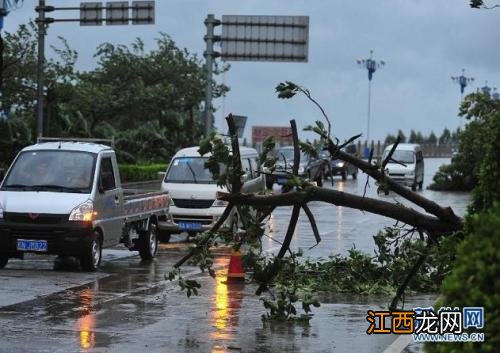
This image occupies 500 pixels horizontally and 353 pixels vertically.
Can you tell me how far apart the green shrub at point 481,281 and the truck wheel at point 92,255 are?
423 inches

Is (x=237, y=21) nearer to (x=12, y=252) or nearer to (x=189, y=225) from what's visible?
(x=189, y=225)

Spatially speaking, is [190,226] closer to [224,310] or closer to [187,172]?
[187,172]

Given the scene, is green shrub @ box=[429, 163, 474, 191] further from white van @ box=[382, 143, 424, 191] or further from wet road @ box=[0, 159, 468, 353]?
wet road @ box=[0, 159, 468, 353]

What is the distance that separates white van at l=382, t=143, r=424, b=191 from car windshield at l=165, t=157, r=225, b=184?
2596 cm

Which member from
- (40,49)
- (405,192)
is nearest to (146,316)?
(405,192)

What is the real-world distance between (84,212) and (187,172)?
726 centimetres

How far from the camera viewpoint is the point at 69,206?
47.8 feet

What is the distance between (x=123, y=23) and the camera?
97.7ft

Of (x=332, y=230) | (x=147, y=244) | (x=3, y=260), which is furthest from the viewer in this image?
(x=332, y=230)

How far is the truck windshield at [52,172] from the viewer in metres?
15.2

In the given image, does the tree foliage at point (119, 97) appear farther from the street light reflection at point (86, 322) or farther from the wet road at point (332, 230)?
the street light reflection at point (86, 322)

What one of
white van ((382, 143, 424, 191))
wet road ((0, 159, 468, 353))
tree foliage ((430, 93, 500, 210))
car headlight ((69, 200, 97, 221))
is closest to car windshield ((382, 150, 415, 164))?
white van ((382, 143, 424, 191))

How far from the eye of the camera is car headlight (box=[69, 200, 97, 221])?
1448 cm

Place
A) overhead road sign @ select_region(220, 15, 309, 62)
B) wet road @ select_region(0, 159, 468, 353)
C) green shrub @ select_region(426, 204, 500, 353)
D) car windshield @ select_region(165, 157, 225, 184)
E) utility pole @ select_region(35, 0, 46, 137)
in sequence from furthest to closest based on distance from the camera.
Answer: overhead road sign @ select_region(220, 15, 309, 62) → utility pole @ select_region(35, 0, 46, 137) → car windshield @ select_region(165, 157, 225, 184) → wet road @ select_region(0, 159, 468, 353) → green shrub @ select_region(426, 204, 500, 353)
